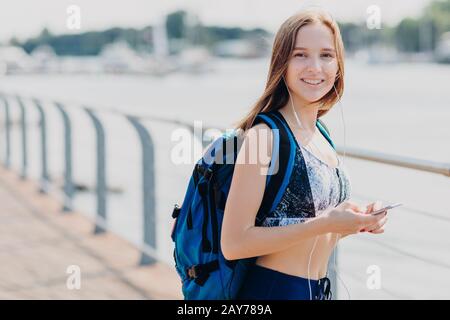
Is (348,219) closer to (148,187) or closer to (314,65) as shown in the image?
(314,65)

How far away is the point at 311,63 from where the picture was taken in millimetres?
1968

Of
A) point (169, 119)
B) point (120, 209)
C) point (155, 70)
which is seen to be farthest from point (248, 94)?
point (169, 119)

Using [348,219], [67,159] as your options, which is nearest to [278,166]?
[348,219]

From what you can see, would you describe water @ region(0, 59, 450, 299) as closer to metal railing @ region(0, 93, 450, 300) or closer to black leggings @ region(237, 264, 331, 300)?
metal railing @ region(0, 93, 450, 300)

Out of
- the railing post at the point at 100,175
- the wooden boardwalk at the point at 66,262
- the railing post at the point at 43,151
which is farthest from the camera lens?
the railing post at the point at 43,151

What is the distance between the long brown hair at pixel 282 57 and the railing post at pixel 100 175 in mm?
4278

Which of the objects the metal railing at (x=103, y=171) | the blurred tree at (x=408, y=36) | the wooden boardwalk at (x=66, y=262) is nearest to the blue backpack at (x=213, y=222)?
the metal railing at (x=103, y=171)

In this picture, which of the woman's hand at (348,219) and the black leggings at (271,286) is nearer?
the woman's hand at (348,219)

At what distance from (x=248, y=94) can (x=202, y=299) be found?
5044 centimetres

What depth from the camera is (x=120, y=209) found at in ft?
37.8

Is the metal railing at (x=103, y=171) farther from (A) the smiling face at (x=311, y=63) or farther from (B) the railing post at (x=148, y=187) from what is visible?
(A) the smiling face at (x=311, y=63)

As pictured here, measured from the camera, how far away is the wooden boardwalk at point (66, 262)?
4.77 m

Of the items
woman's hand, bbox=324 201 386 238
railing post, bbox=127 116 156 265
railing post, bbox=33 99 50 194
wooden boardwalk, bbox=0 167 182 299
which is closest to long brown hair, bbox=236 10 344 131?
woman's hand, bbox=324 201 386 238

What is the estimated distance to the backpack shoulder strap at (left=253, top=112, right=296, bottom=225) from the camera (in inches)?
73.9
